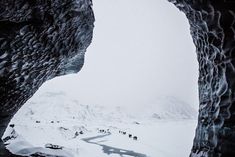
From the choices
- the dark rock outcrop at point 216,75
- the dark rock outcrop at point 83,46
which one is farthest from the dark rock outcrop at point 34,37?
the dark rock outcrop at point 216,75

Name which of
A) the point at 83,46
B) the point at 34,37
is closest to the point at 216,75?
the point at 34,37

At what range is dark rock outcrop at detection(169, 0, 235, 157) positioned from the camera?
1.41m

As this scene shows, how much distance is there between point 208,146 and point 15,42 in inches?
94.8

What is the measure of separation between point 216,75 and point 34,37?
2.16 meters

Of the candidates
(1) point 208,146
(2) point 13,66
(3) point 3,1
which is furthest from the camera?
(2) point 13,66

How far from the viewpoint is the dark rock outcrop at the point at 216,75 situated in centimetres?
141

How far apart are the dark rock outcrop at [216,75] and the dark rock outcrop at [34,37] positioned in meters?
1.42

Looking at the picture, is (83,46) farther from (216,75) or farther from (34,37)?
(216,75)

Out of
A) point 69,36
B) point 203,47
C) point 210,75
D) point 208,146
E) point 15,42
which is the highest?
point 69,36

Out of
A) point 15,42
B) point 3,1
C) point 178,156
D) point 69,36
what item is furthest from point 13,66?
point 178,156

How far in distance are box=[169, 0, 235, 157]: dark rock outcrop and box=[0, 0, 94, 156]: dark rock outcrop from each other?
55.8 inches

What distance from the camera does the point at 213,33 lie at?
1.69 meters

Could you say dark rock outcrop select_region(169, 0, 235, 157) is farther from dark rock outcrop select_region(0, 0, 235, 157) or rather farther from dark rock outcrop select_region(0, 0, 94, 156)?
dark rock outcrop select_region(0, 0, 94, 156)

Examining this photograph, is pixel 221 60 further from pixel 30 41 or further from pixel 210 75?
pixel 30 41
